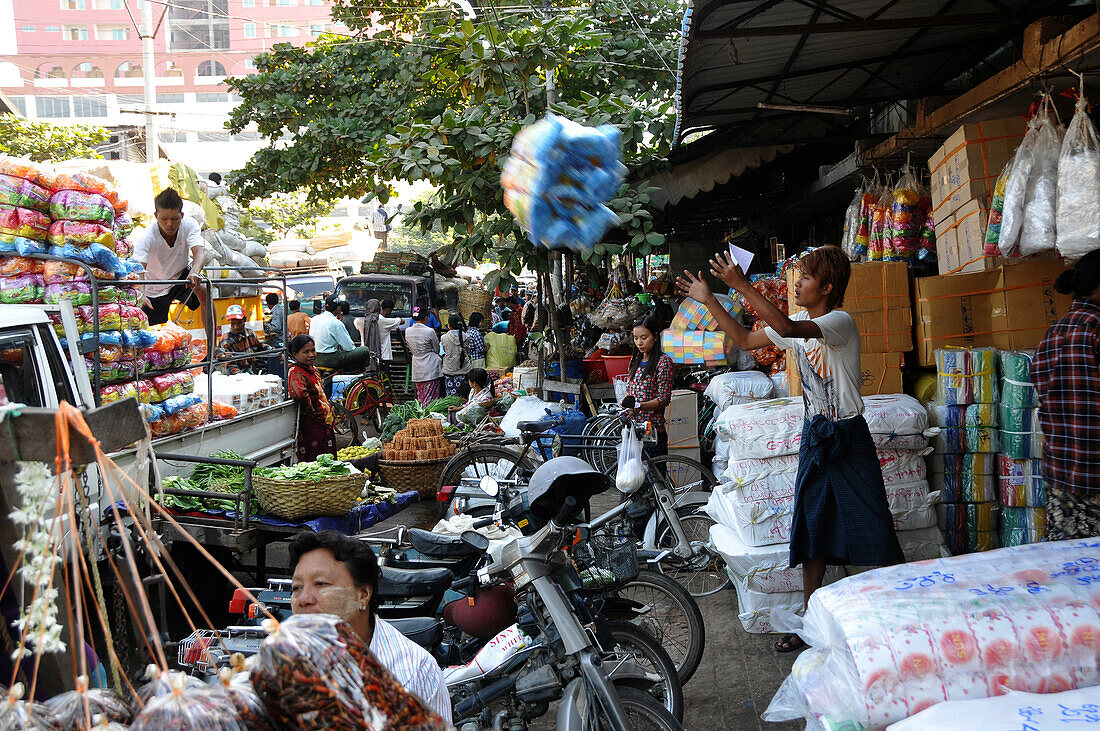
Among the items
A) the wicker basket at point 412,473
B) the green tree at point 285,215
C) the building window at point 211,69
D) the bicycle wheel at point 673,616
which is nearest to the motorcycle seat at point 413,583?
the bicycle wheel at point 673,616

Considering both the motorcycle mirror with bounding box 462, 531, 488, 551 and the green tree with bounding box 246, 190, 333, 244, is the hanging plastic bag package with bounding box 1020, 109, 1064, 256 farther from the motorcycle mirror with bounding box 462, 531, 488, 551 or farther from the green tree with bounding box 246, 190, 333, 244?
the green tree with bounding box 246, 190, 333, 244

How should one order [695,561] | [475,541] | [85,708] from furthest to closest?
[695,561] < [475,541] < [85,708]

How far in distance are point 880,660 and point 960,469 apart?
10.2 ft

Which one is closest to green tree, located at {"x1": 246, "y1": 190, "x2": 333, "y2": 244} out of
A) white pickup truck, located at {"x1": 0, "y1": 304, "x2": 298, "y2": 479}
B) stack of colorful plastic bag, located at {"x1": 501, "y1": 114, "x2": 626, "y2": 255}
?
white pickup truck, located at {"x1": 0, "y1": 304, "x2": 298, "y2": 479}

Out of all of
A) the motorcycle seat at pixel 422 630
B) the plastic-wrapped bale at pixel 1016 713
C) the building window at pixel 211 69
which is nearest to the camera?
the plastic-wrapped bale at pixel 1016 713

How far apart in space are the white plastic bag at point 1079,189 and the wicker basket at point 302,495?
3.98 m

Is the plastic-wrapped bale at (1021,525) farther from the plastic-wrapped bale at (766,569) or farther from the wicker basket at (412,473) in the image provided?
the wicker basket at (412,473)

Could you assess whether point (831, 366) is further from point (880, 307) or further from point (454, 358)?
point (454, 358)

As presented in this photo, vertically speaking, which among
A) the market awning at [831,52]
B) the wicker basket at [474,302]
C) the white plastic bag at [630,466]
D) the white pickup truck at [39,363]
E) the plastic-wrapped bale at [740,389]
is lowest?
the white plastic bag at [630,466]

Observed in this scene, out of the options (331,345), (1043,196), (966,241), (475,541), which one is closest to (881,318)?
(966,241)

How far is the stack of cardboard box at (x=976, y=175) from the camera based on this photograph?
4.27m

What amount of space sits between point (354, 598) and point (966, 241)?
386 cm

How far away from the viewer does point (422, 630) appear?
339 centimetres

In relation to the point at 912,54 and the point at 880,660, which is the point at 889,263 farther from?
the point at 880,660
